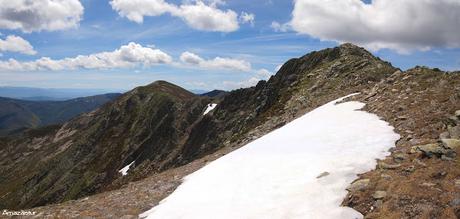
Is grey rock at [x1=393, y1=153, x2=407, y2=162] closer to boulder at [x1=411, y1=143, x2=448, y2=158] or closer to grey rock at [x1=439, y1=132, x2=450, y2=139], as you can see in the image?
boulder at [x1=411, y1=143, x2=448, y2=158]

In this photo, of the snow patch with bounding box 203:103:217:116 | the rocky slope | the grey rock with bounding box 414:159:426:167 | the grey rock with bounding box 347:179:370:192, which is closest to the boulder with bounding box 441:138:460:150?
the rocky slope

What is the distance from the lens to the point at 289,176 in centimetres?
1983

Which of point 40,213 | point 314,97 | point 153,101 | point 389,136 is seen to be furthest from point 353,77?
point 153,101

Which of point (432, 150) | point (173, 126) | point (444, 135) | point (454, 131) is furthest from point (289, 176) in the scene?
point (173, 126)

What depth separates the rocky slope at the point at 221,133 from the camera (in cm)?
1766

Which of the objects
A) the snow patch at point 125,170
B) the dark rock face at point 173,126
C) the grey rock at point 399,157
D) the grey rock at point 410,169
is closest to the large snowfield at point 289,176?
the grey rock at point 399,157

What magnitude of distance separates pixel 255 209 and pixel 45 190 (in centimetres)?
11127

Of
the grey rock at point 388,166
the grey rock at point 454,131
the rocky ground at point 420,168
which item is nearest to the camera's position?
the rocky ground at point 420,168

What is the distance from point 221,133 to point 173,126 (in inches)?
1421

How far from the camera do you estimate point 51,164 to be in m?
128

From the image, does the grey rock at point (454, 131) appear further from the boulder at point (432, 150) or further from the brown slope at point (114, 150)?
the brown slope at point (114, 150)

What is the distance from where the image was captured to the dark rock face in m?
48.0

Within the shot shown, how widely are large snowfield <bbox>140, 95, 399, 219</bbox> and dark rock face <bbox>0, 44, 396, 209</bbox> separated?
1205 centimetres

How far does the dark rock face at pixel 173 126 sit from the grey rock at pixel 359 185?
20.9 metres
